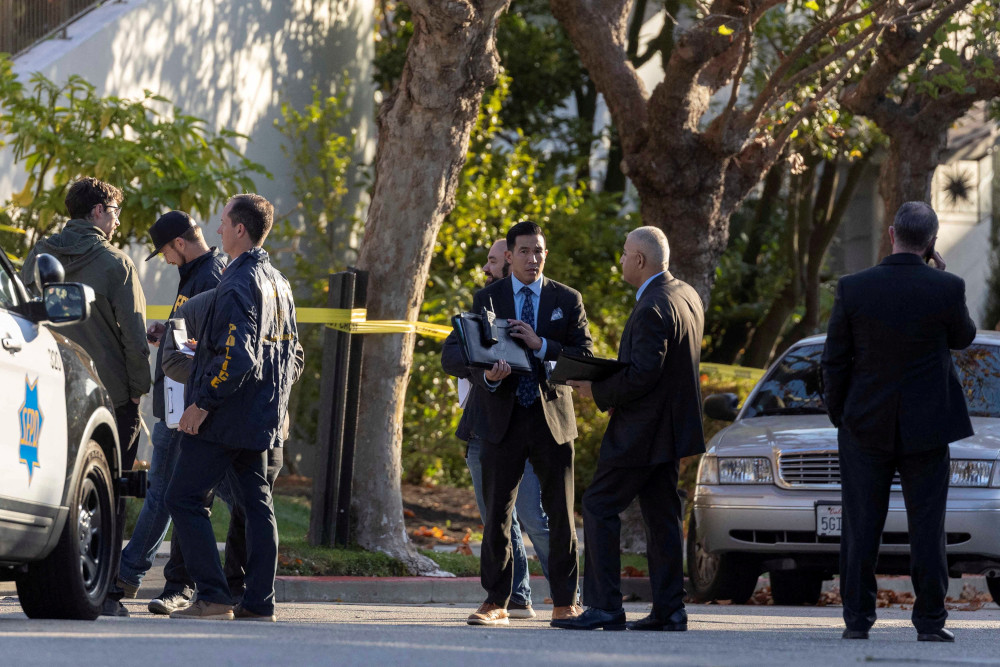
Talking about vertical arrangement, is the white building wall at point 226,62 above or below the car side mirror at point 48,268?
above

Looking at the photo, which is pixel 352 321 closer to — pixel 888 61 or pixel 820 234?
pixel 888 61

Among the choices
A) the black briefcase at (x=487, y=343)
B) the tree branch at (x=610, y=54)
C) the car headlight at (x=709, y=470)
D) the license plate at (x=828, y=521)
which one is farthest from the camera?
the tree branch at (x=610, y=54)

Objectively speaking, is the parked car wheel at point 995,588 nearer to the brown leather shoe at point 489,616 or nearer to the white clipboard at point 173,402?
the brown leather shoe at point 489,616

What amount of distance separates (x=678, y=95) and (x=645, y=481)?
5.27 m

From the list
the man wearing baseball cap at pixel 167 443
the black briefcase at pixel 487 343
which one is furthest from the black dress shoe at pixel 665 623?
the man wearing baseball cap at pixel 167 443

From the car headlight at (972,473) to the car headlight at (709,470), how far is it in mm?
1457

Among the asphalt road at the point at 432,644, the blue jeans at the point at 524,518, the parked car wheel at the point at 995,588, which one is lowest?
the asphalt road at the point at 432,644

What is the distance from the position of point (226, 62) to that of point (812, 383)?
8691mm

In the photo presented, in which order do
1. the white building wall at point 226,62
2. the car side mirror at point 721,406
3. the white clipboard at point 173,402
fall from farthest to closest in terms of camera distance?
the white building wall at point 226,62 < the car side mirror at point 721,406 < the white clipboard at point 173,402

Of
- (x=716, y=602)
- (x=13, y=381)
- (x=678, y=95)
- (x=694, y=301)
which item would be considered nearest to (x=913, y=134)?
(x=678, y=95)

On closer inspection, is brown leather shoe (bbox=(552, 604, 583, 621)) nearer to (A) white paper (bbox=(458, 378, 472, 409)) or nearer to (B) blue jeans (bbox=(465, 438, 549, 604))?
(B) blue jeans (bbox=(465, 438, 549, 604))

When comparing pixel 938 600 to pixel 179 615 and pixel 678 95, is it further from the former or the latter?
pixel 678 95

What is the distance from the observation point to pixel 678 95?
470 inches

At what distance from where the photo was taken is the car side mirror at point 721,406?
10.2 metres
